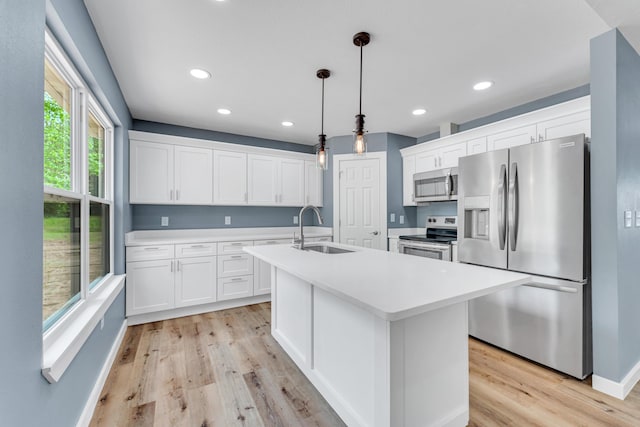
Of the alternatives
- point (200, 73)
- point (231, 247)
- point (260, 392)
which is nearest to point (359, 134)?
point (200, 73)

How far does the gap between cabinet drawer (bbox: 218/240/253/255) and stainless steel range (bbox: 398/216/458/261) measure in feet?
6.84

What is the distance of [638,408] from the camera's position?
179cm

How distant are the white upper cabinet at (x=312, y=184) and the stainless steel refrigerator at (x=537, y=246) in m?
2.47

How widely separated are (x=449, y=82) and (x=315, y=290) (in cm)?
228

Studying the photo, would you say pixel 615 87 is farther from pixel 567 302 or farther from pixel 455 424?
pixel 455 424

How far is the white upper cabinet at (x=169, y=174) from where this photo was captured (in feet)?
11.3

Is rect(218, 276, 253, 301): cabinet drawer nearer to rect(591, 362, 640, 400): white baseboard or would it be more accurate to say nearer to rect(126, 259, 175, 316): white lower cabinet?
rect(126, 259, 175, 316): white lower cabinet

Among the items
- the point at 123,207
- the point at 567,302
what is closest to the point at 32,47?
the point at 123,207

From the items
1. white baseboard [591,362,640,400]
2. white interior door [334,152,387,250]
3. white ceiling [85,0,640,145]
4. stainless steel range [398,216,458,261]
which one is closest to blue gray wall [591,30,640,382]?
white baseboard [591,362,640,400]

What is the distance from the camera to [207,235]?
13.5 feet

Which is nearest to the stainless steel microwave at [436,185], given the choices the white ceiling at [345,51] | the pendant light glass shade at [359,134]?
the white ceiling at [345,51]

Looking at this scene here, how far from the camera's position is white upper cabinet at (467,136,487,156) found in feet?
10.7

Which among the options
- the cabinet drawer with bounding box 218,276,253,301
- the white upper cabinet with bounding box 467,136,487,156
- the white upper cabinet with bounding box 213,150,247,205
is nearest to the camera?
the white upper cabinet with bounding box 467,136,487,156

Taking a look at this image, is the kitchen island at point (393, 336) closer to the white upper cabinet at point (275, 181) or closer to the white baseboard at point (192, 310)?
the white baseboard at point (192, 310)
